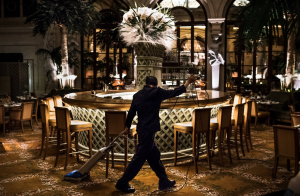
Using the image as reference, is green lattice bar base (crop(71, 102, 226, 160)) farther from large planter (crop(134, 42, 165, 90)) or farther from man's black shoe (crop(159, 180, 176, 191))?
man's black shoe (crop(159, 180, 176, 191))

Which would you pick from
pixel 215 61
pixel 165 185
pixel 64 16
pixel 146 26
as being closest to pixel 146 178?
pixel 165 185

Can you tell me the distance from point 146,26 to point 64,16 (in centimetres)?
617

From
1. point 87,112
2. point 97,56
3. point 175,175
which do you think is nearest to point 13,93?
point 97,56

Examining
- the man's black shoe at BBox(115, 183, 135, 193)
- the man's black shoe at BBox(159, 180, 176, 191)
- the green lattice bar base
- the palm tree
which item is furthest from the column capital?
the man's black shoe at BBox(115, 183, 135, 193)

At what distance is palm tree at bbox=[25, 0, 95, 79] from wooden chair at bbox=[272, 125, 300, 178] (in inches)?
319

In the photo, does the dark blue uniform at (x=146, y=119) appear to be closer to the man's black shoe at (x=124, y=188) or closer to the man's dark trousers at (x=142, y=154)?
the man's dark trousers at (x=142, y=154)

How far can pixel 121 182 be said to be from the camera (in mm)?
3791

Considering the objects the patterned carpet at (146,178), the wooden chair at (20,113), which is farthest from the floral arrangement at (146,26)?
the wooden chair at (20,113)

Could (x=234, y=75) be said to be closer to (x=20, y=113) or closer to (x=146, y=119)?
(x=20, y=113)

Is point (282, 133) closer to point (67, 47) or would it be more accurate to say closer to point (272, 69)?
point (272, 69)

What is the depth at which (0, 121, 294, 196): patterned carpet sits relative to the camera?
3.95 meters

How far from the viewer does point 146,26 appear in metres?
5.01

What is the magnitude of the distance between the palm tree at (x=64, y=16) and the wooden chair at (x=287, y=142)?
810 centimetres

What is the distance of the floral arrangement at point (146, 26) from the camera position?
500cm
